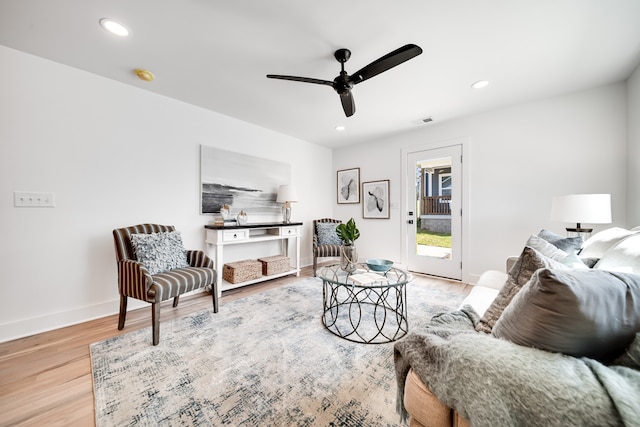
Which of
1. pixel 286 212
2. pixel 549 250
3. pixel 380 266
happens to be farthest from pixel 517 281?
pixel 286 212

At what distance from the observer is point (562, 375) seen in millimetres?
580

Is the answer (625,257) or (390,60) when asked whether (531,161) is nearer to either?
(625,257)

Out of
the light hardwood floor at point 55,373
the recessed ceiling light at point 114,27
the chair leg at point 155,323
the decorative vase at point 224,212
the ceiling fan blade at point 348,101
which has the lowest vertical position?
the light hardwood floor at point 55,373

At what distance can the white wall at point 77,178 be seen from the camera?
1.96 metres

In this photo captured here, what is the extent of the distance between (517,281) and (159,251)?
2.69m

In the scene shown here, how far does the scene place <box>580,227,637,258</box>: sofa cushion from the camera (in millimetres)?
1580

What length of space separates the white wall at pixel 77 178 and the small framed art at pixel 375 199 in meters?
2.93

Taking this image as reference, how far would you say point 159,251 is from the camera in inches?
87.0

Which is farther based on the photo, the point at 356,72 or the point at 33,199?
the point at 33,199

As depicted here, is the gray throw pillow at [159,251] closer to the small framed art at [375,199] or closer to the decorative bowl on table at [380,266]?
the decorative bowl on table at [380,266]

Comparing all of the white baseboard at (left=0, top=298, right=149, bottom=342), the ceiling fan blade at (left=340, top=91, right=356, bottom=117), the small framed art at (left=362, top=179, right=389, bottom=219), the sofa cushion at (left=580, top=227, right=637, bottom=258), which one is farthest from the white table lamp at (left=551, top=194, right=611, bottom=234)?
the white baseboard at (left=0, top=298, right=149, bottom=342)

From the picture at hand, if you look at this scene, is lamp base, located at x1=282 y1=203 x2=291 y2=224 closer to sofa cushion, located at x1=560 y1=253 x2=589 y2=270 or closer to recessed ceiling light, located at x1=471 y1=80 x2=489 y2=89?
recessed ceiling light, located at x1=471 y1=80 x2=489 y2=89

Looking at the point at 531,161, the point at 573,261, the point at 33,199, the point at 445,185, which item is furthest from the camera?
the point at 445,185

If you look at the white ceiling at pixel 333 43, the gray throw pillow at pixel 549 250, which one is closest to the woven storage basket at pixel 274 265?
the white ceiling at pixel 333 43
